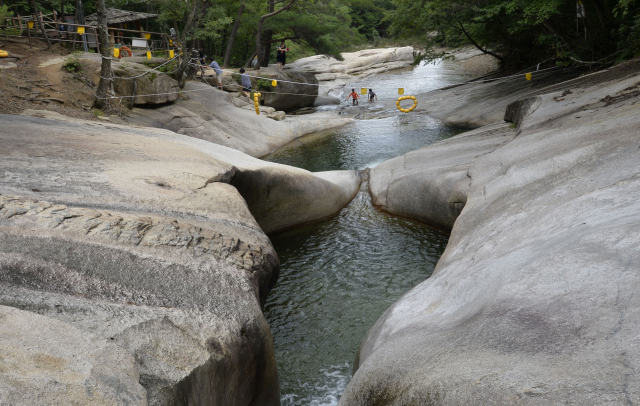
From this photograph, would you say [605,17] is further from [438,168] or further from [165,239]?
[165,239]

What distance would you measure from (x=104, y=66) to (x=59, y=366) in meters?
13.4

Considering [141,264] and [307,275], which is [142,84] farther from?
[141,264]

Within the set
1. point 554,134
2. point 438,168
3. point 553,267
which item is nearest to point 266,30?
point 438,168

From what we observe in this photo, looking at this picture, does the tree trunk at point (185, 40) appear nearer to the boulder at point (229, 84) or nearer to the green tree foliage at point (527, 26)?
the boulder at point (229, 84)

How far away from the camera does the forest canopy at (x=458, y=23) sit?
57.3 feet

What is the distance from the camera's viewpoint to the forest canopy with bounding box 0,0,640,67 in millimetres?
17469

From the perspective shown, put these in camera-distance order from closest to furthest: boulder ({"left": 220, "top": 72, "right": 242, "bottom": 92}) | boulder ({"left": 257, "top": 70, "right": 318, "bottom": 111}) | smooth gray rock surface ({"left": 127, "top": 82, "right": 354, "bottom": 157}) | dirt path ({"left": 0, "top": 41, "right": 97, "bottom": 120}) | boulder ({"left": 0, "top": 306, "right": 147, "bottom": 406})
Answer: boulder ({"left": 0, "top": 306, "right": 147, "bottom": 406})
dirt path ({"left": 0, "top": 41, "right": 97, "bottom": 120})
smooth gray rock surface ({"left": 127, "top": 82, "right": 354, "bottom": 157})
boulder ({"left": 220, "top": 72, "right": 242, "bottom": 92})
boulder ({"left": 257, "top": 70, "right": 318, "bottom": 111})

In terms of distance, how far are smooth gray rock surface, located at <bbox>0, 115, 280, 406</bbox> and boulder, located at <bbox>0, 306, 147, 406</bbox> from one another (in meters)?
0.11

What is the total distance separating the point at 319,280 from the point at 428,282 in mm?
2956

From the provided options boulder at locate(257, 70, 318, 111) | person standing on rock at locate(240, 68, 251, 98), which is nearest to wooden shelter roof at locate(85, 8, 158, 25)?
person standing on rock at locate(240, 68, 251, 98)

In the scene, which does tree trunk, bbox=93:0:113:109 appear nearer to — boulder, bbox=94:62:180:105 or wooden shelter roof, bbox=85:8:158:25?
boulder, bbox=94:62:180:105

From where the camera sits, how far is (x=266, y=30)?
1073 inches

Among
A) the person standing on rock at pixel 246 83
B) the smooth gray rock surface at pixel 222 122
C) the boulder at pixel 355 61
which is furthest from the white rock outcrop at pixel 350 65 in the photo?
the smooth gray rock surface at pixel 222 122

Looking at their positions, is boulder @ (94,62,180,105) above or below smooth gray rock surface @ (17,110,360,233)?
above
